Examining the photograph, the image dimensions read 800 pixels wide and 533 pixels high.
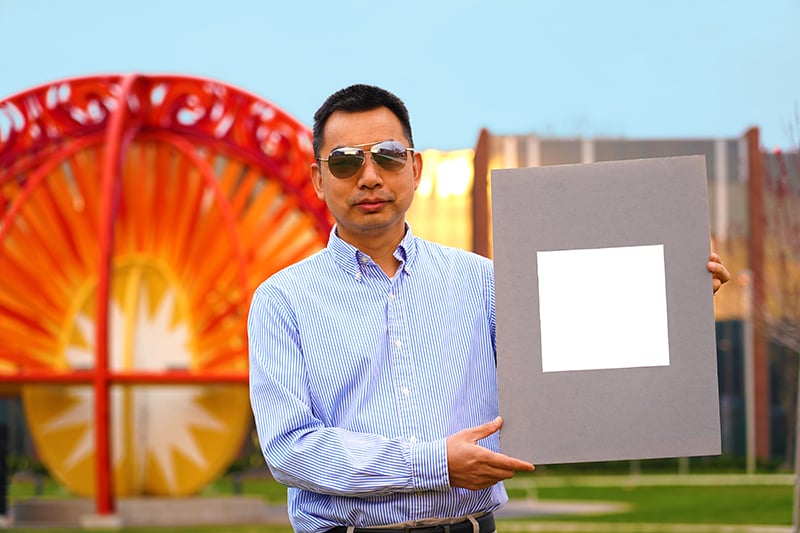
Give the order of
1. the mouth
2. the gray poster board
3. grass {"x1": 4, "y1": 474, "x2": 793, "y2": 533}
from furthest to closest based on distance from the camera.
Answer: grass {"x1": 4, "y1": 474, "x2": 793, "y2": 533}
the mouth
the gray poster board

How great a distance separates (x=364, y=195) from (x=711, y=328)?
2.81 ft

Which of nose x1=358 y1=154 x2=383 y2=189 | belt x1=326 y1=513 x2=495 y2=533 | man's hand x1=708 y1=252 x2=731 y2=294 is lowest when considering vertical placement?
belt x1=326 y1=513 x2=495 y2=533

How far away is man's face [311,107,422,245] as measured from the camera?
3.03 metres

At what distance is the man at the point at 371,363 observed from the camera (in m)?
2.88

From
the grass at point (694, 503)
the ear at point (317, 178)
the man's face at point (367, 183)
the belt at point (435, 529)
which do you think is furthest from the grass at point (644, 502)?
the man's face at point (367, 183)

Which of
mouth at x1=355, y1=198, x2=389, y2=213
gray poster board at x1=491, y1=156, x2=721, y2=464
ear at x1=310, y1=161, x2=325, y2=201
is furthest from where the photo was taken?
ear at x1=310, y1=161, x2=325, y2=201

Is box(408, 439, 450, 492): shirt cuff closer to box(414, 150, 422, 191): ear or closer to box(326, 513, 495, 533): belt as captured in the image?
box(326, 513, 495, 533): belt

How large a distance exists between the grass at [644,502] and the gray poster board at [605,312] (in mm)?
11503

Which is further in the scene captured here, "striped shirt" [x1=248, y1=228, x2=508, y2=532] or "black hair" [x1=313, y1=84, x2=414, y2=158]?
"black hair" [x1=313, y1=84, x2=414, y2=158]

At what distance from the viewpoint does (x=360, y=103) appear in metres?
3.09

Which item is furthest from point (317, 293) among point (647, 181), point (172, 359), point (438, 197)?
point (438, 197)

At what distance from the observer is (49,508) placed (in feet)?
58.5

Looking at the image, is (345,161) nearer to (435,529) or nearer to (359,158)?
(359,158)

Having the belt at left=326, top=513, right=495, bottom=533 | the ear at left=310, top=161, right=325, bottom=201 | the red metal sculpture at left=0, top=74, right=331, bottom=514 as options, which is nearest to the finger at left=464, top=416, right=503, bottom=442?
the belt at left=326, top=513, right=495, bottom=533
